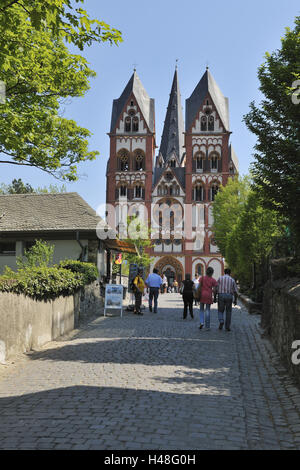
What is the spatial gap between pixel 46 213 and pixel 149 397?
17.6 metres

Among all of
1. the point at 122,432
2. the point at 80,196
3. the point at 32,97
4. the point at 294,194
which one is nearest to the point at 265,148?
the point at 294,194

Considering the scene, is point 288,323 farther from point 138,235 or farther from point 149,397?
point 138,235

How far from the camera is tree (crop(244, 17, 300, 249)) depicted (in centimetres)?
1055

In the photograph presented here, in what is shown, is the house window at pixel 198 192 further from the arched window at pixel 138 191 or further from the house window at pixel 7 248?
the house window at pixel 7 248

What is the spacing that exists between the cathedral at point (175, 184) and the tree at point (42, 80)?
142 ft

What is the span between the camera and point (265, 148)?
12.0m

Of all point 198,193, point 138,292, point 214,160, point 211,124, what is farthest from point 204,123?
point 138,292

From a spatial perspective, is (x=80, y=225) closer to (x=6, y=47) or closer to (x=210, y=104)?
(x=6, y=47)

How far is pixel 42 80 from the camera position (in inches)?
427

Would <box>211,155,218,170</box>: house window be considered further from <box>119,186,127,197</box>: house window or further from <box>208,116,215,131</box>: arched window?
<box>119,186,127,197</box>: house window

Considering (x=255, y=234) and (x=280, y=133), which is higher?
(x=280, y=133)

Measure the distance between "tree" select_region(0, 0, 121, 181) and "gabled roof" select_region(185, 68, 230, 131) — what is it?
46722 millimetres

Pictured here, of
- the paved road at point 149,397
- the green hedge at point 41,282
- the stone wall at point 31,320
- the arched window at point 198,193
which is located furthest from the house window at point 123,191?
the paved road at point 149,397

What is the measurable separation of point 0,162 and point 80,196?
11.9m
